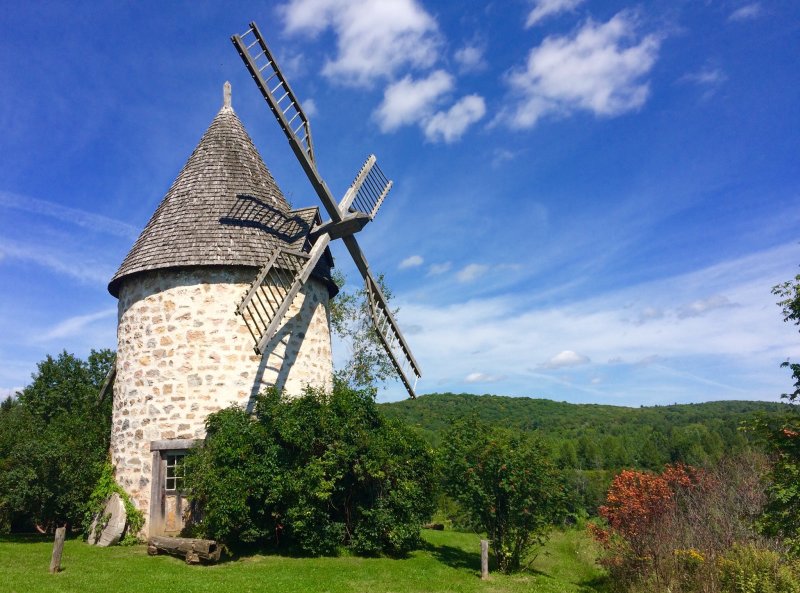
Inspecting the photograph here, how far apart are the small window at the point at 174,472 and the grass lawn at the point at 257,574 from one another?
3.95 ft

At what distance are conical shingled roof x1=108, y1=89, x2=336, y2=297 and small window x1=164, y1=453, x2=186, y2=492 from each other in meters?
3.99

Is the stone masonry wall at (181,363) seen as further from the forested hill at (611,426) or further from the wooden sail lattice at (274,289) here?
the forested hill at (611,426)

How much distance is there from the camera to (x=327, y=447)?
10.9m

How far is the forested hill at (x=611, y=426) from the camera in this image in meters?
44.5

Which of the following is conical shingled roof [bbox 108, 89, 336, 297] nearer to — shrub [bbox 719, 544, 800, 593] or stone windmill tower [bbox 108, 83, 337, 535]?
stone windmill tower [bbox 108, 83, 337, 535]

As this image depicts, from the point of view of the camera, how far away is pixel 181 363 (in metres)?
11.8

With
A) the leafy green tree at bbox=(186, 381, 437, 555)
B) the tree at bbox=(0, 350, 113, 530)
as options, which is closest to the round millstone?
the tree at bbox=(0, 350, 113, 530)

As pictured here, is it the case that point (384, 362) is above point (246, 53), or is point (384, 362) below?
below

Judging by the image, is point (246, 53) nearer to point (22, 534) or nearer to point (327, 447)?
point (327, 447)

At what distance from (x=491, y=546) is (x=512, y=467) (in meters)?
2.33

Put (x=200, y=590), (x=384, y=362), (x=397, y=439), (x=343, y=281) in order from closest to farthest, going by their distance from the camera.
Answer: (x=200, y=590) → (x=397, y=439) → (x=384, y=362) → (x=343, y=281)

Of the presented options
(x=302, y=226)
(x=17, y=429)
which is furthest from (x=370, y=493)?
(x=17, y=429)

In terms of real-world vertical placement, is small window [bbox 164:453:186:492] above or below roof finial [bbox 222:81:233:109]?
below

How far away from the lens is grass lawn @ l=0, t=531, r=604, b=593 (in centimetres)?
819
